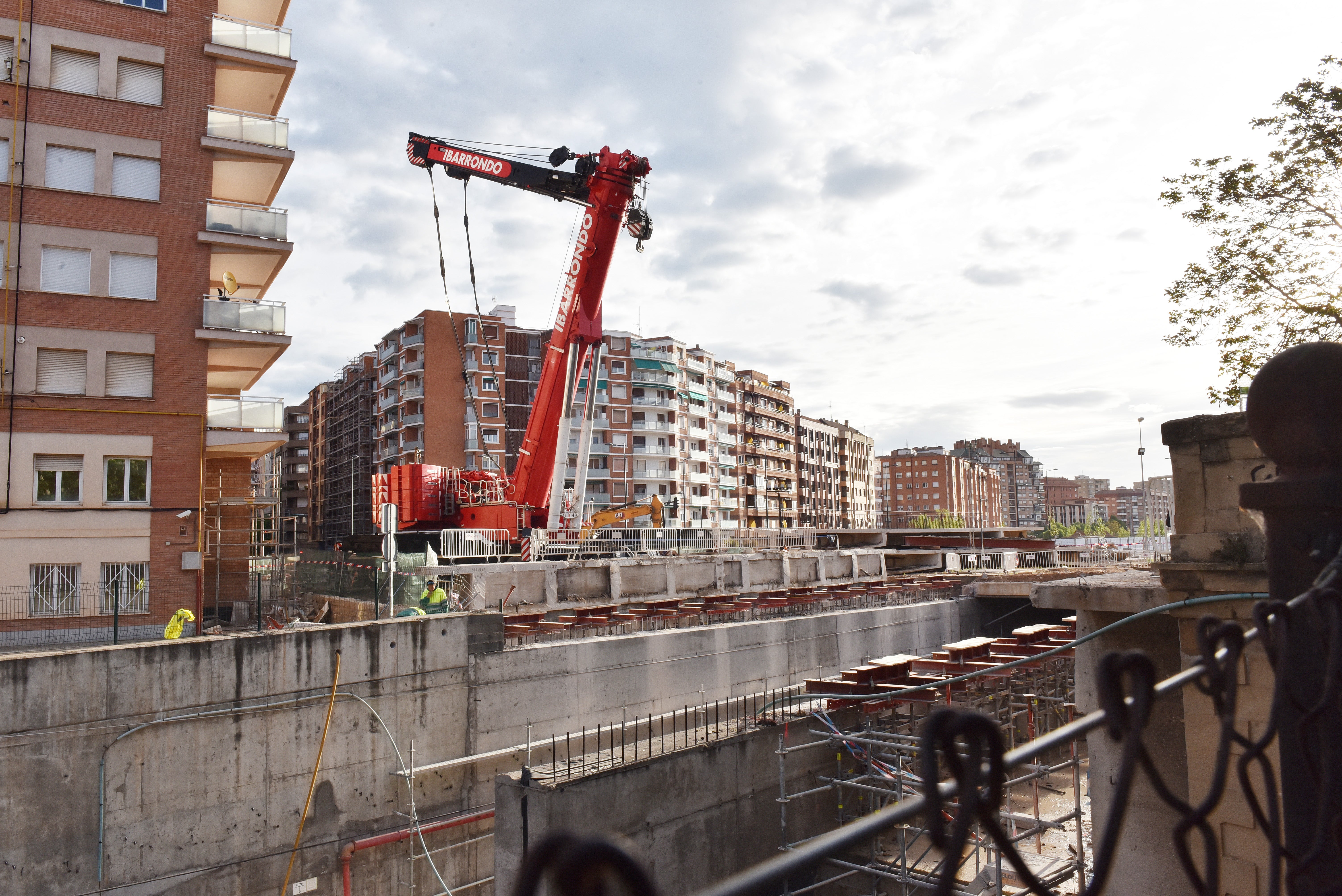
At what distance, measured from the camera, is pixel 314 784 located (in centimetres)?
1364

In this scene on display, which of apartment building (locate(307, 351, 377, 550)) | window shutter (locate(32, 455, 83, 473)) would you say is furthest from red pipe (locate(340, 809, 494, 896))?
apartment building (locate(307, 351, 377, 550))

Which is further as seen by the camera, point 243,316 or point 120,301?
point 243,316

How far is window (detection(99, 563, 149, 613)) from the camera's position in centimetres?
1989

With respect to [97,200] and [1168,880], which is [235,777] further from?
[97,200]

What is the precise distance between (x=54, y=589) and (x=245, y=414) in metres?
5.93

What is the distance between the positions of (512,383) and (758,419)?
32885mm

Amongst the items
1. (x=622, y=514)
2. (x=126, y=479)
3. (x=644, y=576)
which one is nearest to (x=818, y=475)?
(x=622, y=514)

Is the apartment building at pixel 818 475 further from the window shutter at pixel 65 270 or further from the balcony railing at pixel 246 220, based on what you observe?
the window shutter at pixel 65 270

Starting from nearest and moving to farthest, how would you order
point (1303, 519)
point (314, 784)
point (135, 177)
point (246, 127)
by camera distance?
point (1303, 519) → point (314, 784) → point (135, 177) → point (246, 127)

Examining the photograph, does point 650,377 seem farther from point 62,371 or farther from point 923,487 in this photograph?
point 923,487

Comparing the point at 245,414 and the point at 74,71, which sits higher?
the point at 74,71

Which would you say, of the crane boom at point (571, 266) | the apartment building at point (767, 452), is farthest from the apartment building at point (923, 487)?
the crane boom at point (571, 266)

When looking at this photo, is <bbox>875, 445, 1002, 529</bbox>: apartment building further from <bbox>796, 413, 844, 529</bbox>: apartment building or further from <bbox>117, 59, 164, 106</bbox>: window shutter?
<bbox>117, 59, 164, 106</bbox>: window shutter

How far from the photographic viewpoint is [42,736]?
11703 mm
